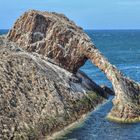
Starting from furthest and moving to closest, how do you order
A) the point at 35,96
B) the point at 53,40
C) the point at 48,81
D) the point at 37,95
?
1. the point at 53,40
2. the point at 48,81
3. the point at 37,95
4. the point at 35,96

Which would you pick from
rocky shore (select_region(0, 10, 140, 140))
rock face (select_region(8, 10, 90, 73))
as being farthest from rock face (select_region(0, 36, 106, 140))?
rock face (select_region(8, 10, 90, 73))

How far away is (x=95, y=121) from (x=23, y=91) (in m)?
7.34

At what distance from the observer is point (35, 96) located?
4972 centimetres

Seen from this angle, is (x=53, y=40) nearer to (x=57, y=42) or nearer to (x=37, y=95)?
(x=57, y=42)

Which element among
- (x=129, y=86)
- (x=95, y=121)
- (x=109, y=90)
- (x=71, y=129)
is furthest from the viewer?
(x=109, y=90)

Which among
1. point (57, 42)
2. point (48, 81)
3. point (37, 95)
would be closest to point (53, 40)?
point (57, 42)

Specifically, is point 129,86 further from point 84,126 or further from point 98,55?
point 84,126

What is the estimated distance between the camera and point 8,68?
5081 centimetres

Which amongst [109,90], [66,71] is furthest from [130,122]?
[109,90]

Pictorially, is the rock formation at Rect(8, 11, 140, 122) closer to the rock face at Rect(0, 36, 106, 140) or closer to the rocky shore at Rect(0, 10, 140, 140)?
the rocky shore at Rect(0, 10, 140, 140)

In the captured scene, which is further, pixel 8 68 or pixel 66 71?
pixel 66 71

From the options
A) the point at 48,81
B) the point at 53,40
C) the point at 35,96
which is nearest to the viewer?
the point at 35,96

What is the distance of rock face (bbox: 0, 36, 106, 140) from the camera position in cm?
4491

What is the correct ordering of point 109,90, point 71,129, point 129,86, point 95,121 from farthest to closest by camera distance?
point 109,90 < point 129,86 < point 95,121 < point 71,129
